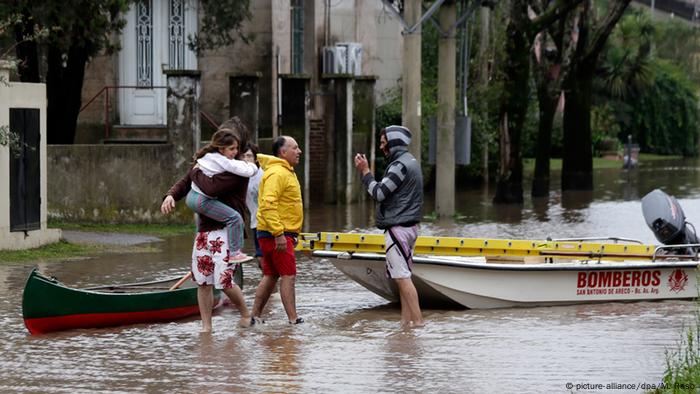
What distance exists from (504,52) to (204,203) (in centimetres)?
1839

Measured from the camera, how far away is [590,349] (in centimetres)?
1164

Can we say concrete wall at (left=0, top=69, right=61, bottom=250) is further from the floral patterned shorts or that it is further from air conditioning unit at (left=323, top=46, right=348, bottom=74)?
air conditioning unit at (left=323, top=46, right=348, bottom=74)

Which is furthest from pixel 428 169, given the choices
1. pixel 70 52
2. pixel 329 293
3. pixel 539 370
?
pixel 539 370

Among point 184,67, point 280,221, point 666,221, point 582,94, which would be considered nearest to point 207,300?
point 280,221

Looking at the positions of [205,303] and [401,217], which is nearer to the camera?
[205,303]

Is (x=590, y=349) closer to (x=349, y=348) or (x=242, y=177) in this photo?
(x=349, y=348)

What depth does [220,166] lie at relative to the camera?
12.4 meters

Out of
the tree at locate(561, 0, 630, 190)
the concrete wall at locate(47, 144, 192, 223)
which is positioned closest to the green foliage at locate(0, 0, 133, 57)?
the concrete wall at locate(47, 144, 192, 223)

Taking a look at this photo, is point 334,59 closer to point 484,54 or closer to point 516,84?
point 484,54

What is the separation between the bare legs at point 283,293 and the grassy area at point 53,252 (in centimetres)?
581

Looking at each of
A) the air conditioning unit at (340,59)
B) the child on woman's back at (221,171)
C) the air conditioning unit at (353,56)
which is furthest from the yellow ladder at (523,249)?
the air conditioning unit at (353,56)

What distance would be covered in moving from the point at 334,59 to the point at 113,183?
11.0 meters

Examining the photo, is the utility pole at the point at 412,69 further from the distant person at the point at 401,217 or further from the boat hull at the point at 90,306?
the boat hull at the point at 90,306

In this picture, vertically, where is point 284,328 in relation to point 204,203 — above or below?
below
